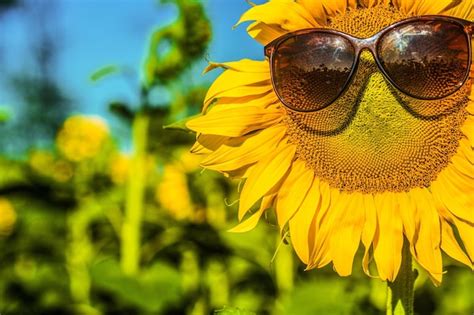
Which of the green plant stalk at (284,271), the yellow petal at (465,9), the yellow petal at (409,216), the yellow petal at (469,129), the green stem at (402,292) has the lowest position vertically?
the green plant stalk at (284,271)

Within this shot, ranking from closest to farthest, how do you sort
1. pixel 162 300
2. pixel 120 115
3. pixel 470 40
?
1. pixel 470 40
2. pixel 162 300
3. pixel 120 115

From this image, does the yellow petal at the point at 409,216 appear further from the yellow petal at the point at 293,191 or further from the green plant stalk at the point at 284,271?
the green plant stalk at the point at 284,271

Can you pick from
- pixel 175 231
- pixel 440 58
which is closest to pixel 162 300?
pixel 175 231

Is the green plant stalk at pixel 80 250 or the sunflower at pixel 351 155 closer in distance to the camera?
the sunflower at pixel 351 155

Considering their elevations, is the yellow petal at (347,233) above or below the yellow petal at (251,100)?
below

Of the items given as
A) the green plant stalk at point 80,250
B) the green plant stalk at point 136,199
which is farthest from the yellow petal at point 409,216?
the green plant stalk at point 80,250

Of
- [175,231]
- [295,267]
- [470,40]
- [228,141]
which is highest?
[470,40]

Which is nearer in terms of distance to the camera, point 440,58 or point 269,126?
point 440,58

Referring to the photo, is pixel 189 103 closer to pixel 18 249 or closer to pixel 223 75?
pixel 223 75
